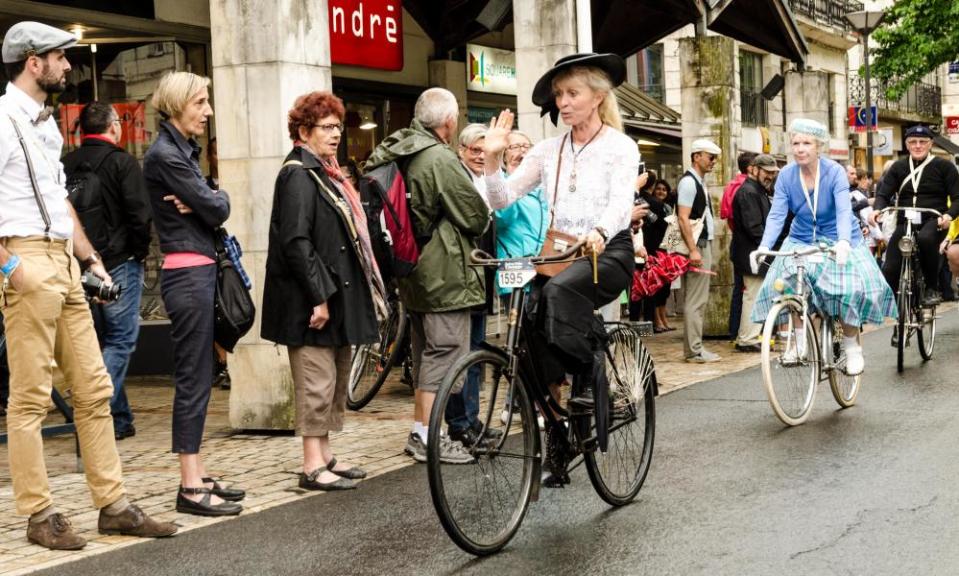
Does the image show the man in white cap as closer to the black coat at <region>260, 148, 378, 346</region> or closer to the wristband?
the black coat at <region>260, 148, 378, 346</region>

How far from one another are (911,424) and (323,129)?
4.15 metres

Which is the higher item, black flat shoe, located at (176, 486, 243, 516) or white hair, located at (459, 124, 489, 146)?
white hair, located at (459, 124, 489, 146)

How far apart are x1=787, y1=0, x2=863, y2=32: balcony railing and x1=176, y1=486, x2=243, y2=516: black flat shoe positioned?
1369 inches

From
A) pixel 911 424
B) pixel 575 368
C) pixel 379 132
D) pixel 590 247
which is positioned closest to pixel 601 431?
pixel 575 368

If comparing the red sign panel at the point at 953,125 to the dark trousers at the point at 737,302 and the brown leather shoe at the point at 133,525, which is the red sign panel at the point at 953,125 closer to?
the dark trousers at the point at 737,302

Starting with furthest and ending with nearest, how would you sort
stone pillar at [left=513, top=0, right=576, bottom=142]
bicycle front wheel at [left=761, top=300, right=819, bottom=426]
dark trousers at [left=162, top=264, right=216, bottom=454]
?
stone pillar at [left=513, top=0, right=576, bottom=142], bicycle front wheel at [left=761, top=300, right=819, bottom=426], dark trousers at [left=162, top=264, right=216, bottom=454]

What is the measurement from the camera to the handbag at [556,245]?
6359mm

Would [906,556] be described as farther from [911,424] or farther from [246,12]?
[246,12]

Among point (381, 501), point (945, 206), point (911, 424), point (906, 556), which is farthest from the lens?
point (945, 206)

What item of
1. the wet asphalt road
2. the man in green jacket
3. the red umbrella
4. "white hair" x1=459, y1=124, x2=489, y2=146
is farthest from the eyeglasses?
the red umbrella

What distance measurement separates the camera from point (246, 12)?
30.0 feet

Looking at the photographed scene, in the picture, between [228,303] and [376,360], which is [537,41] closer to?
[376,360]

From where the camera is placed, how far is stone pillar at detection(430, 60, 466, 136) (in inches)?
682

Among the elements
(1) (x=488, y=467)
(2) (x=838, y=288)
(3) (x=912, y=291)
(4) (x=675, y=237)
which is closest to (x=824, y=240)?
(2) (x=838, y=288)
